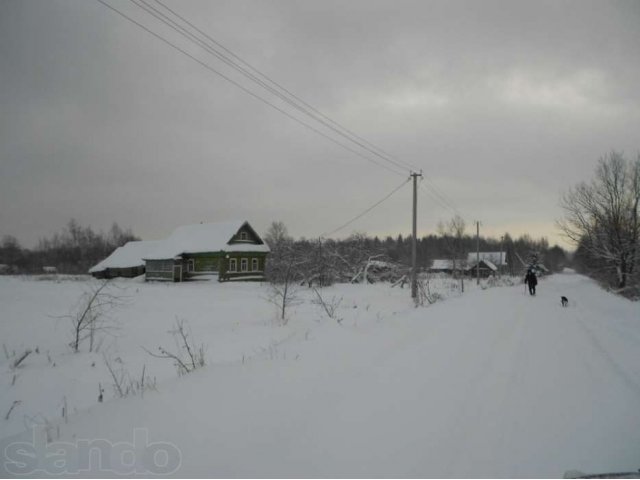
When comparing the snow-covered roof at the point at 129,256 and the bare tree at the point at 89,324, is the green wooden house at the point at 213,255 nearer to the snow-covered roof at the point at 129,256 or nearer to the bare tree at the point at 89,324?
the snow-covered roof at the point at 129,256

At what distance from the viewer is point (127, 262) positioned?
4547cm

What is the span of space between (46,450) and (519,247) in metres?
127

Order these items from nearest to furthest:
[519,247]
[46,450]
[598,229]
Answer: [46,450] → [598,229] → [519,247]

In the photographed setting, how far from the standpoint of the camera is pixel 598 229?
3142 centimetres

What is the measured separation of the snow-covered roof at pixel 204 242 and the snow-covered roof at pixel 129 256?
549cm

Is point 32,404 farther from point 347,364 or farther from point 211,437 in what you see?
point 347,364

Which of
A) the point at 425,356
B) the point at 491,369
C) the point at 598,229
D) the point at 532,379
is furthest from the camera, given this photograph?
the point at 598,229

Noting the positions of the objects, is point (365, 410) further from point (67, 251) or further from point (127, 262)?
point (67, 251)

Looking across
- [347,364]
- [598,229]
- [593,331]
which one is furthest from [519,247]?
[347,364]

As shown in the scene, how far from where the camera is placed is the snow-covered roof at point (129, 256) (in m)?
45.2

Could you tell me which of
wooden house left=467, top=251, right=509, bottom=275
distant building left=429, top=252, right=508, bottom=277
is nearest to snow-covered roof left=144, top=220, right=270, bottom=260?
distant building left=429, top=252, right=508, bottom=277

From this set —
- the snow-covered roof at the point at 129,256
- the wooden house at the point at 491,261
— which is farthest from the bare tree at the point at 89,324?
the wooden house at the point at 491,261

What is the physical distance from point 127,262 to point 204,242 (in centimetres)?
1468

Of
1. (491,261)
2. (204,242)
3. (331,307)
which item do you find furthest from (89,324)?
(491,261)
